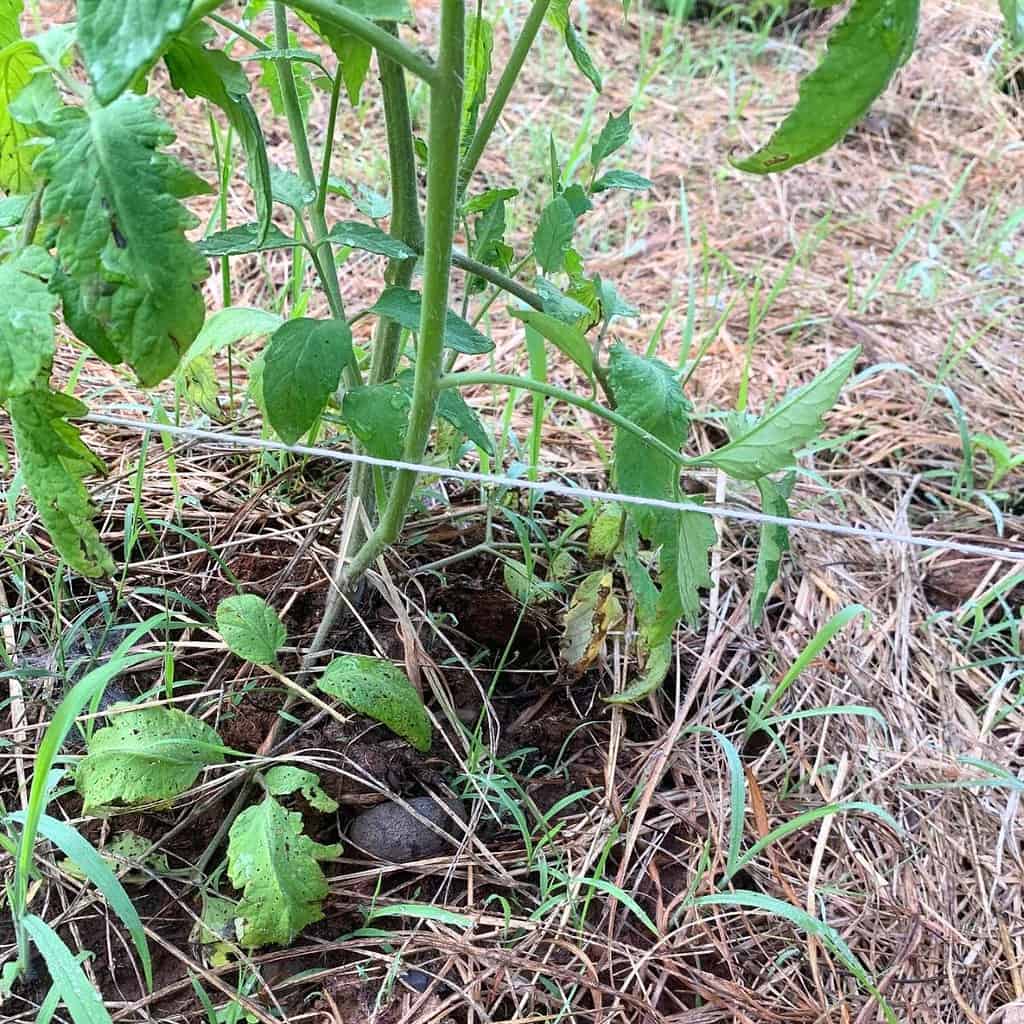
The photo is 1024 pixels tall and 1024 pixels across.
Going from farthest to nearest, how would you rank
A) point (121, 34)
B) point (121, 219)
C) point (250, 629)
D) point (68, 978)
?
1. point (250, 629)
2. point (68, 978)
3. point (121, 219)
4. point (121, 34)

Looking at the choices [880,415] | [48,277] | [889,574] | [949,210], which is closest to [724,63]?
[949,210]

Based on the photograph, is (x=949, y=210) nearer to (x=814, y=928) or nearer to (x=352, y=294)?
(x=352, y=294)

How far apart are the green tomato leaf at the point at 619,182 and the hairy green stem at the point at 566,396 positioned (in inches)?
11.5

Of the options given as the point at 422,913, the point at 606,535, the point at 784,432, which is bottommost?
the point at 422,913

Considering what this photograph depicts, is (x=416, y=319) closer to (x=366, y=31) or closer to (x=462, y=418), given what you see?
(x=462, y=418)

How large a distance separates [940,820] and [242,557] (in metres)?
0.89

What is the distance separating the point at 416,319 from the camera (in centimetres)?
90

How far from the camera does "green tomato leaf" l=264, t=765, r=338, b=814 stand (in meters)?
0.92

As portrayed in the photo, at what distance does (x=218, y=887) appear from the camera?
93cm

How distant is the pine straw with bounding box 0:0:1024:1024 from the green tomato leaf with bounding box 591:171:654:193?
0.47m

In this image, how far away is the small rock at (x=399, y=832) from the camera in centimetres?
98

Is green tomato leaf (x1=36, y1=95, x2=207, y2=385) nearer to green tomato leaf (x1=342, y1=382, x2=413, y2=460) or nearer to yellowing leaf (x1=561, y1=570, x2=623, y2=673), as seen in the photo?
green tomato leaf (x1=342, y1=382, x2=413, y2=460)

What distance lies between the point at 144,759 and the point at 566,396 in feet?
1.67

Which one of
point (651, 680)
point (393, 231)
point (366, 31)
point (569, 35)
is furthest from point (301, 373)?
point (651, 680)
